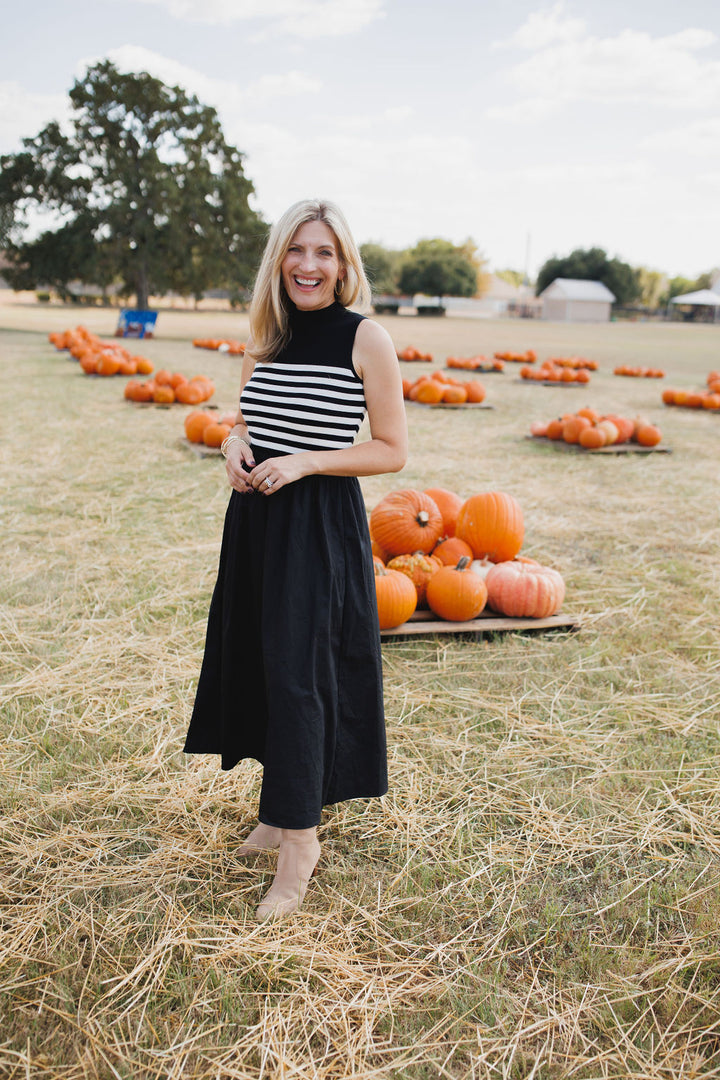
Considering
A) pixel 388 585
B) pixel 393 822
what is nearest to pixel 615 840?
pixel 393 822

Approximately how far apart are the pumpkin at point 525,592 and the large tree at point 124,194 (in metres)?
21.4

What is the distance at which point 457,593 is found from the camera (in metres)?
3.59

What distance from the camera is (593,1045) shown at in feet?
5.33

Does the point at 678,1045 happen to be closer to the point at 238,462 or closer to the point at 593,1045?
the point at 593,1045

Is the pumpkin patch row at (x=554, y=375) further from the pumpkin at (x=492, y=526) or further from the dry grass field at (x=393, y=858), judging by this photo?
the pumpkin at (x=492, y=526)

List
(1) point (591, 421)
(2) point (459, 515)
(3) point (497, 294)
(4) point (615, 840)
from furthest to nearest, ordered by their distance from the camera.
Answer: (3) point (497, 294)
(1) point (591, 421)
(2) point (459, 515)
(4) point (615, 840)

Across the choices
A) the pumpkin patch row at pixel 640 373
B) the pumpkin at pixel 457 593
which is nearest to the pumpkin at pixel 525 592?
the pumpkin at pixel 457 593

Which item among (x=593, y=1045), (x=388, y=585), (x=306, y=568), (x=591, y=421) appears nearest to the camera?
(x=593, y=1045)

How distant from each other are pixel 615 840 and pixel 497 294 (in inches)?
4413

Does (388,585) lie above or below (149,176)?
below

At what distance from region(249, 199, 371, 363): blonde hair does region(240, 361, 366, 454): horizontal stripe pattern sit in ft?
0.26

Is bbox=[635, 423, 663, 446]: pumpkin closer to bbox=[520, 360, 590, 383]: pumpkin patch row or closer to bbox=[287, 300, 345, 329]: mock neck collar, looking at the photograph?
bbox=[520, 360, 590, 383]: pumpkin patch row

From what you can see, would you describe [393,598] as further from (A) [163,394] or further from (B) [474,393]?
(B) [474,393]

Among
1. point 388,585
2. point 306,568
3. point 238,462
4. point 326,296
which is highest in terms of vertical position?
point 326,296
